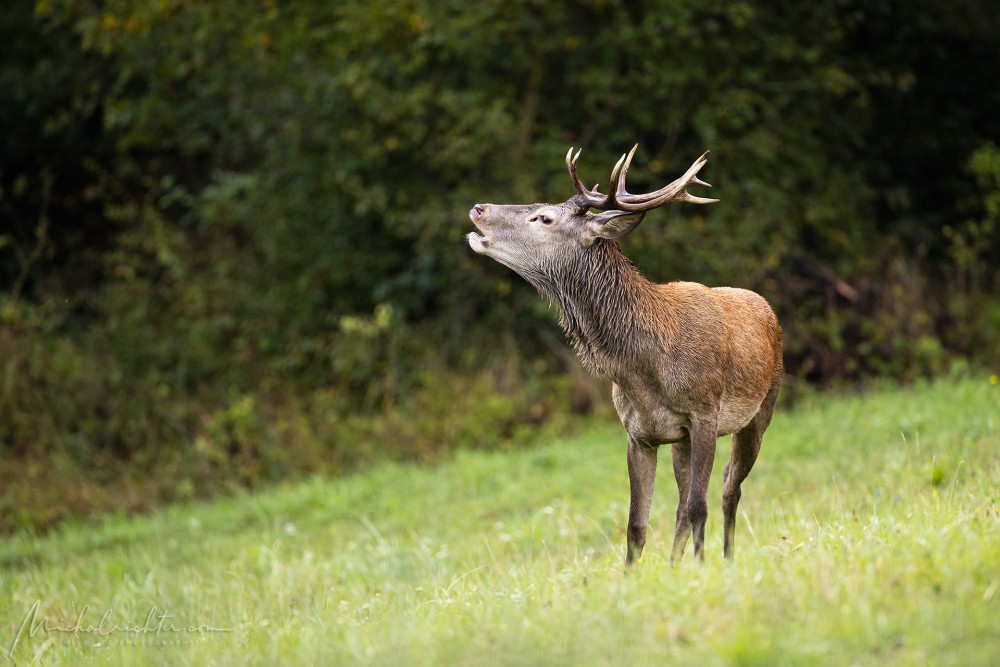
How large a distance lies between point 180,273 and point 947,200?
1099 cm

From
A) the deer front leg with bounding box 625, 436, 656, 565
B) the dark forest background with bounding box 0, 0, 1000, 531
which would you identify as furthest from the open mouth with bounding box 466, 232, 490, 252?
the dark forest background with bounding box 0, 0, 1000, 531

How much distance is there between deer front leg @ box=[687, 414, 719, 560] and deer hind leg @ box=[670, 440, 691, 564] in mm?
113

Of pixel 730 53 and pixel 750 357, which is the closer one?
pixel 750 357

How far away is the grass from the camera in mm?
4488

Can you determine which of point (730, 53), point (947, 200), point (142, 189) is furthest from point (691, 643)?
point (142, 189)

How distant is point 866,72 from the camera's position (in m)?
17.1

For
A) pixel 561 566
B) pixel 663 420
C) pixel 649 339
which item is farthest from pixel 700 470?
pixel 561 566

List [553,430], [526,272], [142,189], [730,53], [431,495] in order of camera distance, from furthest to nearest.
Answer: [142,189]
[730,53]
[553,430]
[431,495]
[526,272]

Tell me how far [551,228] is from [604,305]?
0.52m

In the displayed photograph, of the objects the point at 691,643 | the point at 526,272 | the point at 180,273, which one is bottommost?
the point at 180,273

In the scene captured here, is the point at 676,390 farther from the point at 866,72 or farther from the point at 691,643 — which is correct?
the point at 866,72

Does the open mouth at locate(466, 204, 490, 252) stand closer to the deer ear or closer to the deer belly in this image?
the deer ear

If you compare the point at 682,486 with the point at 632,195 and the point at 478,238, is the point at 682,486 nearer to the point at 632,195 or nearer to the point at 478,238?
the point at 632,195

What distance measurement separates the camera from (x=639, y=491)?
6.48 meters
